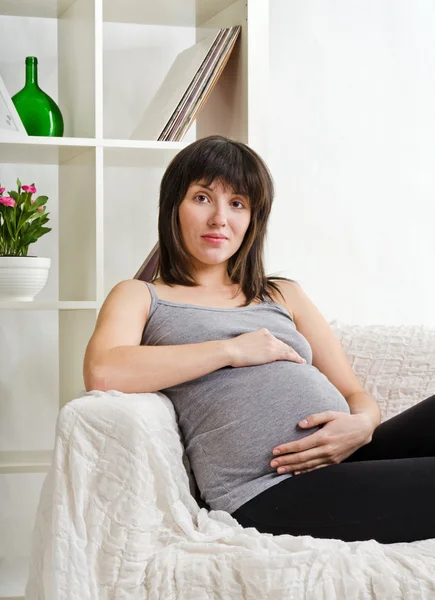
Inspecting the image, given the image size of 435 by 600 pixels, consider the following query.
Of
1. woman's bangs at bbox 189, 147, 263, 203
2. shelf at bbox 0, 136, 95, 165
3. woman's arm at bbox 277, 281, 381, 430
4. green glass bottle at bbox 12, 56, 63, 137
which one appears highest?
green glass bottle at bbox 12, 56, 63, 137

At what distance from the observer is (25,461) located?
2092 millimetres

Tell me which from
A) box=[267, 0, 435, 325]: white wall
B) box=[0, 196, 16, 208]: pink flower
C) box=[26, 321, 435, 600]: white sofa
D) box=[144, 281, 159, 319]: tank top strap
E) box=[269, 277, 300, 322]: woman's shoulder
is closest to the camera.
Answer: box=[26, 321, 435, 600]: white sofa

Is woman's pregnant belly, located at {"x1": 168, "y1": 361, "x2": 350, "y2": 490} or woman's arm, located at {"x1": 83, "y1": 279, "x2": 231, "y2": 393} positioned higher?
woman's arm, located at {"x1": 83, "y1": 279, "x2": 231, "y2": 393}

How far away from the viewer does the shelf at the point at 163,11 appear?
210 centimetres

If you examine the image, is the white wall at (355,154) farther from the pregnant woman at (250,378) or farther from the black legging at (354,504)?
the black legging at (354,504)

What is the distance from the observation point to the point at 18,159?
85.2 inches

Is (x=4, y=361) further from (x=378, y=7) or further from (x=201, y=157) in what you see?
(x=378, y=7)

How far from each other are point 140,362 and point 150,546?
321mm

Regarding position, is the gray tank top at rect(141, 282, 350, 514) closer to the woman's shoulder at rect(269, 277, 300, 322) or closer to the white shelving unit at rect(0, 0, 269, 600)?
the woman's shoulder at rect(269, 277, 300, 322)

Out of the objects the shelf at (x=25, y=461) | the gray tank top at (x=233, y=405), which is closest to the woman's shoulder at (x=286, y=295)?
the gray tank top at (x=233, y=405)

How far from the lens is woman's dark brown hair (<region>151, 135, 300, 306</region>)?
1.55 m

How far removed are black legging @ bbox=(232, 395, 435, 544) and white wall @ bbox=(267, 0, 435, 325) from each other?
Answer: 1269 millimetres

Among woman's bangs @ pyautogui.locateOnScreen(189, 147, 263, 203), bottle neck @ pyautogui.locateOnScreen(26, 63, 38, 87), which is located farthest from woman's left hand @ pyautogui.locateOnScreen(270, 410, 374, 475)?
bottle neck @ pyautogui.locateOnScreen(26, 63, 38, 87)

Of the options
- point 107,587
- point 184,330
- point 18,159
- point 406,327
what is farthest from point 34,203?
point 107,587
